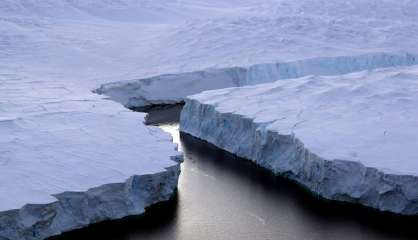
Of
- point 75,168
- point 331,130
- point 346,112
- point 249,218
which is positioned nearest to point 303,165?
point 331,130

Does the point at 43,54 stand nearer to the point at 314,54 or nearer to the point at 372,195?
the point at 314,54

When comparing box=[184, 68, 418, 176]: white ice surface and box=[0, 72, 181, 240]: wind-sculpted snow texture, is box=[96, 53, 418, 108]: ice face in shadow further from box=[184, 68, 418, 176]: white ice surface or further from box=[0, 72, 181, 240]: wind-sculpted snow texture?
box=[0, 72, 181, 240]: wind-sculpted snow texture

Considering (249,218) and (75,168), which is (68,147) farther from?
(249,218)

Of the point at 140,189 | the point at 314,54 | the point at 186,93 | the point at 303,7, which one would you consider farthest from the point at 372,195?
the point at 303,7

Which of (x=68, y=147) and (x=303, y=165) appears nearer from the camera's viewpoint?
(x=68, y=147)

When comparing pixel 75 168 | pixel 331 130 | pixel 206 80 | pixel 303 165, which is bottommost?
pixel 206 80

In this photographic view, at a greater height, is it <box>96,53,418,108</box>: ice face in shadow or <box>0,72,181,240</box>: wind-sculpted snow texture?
<box>0,72,181,240</box>: wind-sculpted snow texture

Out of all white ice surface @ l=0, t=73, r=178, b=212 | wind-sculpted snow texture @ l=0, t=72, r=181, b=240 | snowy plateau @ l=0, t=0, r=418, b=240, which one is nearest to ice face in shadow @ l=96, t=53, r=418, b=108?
snowy plateau @ l=0, t=0, r=418, b=240
